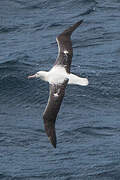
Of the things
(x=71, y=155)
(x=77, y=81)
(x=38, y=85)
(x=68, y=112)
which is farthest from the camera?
(x=38, y=85)

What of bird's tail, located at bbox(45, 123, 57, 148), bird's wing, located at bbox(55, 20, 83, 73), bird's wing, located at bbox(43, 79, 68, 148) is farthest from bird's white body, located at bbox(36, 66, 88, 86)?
bird's tail, located at bbox(45, 123, 57, 148)

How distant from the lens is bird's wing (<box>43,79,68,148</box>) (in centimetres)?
1384

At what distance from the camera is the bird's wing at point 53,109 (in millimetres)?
13836

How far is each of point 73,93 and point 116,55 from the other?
8.28ft

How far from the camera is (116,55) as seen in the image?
2042 centimetres

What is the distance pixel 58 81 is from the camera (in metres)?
14.6

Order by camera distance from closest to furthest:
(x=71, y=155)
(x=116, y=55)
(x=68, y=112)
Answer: (x=71, y=155)
(x=68, y=112)
(x=116, y=55)

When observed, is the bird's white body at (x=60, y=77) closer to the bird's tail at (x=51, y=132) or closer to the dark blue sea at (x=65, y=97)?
the bird's tail at (x=51, y=132)

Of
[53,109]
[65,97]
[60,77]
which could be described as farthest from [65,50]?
[65,97]

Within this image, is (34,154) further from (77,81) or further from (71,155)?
(77,81)

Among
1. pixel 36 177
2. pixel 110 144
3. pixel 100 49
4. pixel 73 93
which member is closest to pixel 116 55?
pixel 100 49

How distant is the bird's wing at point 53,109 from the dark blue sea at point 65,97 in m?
1.56

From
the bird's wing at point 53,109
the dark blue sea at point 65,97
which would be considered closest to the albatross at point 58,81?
the bird's wing at point 53,109

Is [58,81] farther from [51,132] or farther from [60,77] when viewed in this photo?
[51,132]
